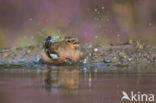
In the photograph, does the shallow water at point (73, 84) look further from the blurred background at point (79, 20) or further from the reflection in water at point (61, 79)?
the blurred background at point (79, 20)

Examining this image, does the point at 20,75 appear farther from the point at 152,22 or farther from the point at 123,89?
the point at 152,22

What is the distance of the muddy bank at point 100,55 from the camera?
38.9 ft

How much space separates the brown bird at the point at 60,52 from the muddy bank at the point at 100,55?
16 centimetres

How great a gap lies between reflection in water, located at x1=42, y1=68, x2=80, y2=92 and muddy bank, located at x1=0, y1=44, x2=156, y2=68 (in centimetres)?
116

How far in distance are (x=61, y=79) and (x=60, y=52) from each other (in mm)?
3078

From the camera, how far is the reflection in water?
25.5 feet

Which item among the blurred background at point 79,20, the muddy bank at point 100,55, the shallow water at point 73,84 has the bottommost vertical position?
the shallow water at point 73,84

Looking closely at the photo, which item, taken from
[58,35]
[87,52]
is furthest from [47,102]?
[58,35]

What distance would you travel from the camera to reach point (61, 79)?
8625 mm

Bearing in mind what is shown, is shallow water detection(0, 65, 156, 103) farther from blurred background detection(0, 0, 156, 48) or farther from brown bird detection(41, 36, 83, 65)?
blurred background detection(0, 0, 156, 48)

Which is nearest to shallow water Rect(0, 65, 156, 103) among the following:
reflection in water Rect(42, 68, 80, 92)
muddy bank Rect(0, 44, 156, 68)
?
reflection in water Rect(42, 68, 80, 92)

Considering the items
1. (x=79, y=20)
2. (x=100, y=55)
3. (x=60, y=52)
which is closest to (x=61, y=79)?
(x=60, y=52)

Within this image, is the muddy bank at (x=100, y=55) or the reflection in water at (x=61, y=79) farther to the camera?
the muddy bank at (x=100, y=55)

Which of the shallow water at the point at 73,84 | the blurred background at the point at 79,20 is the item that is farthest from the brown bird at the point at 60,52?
the blurred background at the point at 79,20
